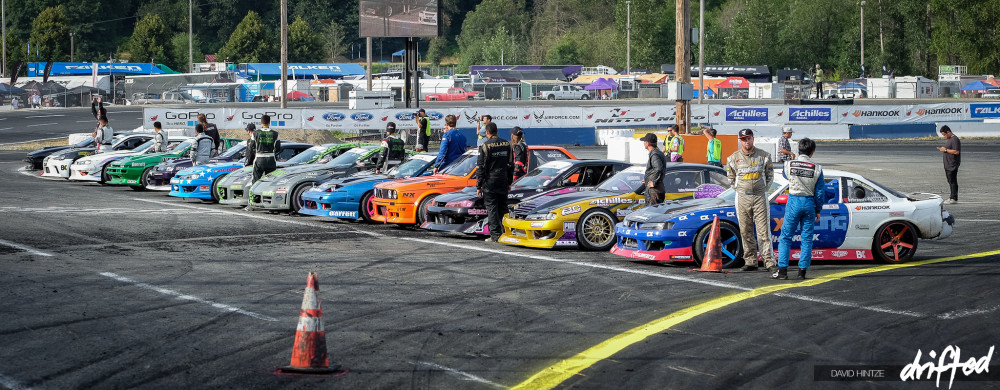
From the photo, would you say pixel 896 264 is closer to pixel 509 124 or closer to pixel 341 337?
pixel 341 337

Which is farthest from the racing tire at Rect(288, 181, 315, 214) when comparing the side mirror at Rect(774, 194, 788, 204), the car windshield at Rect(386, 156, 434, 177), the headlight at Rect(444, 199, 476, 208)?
the side mirror at Rect(774, 194, 788, 204)

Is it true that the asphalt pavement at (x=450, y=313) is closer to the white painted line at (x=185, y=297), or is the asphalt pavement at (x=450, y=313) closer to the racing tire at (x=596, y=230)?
the white painted line at (x=185, y=297)

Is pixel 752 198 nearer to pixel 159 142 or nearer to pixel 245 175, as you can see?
pixel 245 175

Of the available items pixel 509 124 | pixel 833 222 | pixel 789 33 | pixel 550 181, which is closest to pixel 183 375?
pixel 833 222

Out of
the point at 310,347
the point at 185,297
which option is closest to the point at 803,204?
the point at 310,347

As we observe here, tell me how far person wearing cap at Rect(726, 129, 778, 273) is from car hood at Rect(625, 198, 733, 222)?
1.64 ft

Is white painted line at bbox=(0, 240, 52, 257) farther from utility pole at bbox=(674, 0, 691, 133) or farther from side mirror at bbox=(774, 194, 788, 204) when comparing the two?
utility pole at bbox=(674, 0, 691, 133)

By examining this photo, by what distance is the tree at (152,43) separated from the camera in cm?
10050

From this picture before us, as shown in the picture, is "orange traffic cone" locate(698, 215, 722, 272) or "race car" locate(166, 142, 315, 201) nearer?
"orange traffic cone" locate(698, 215, 722, 272)

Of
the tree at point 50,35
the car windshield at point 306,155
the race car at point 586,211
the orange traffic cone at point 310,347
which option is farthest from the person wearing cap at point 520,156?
the tree at point 50,35

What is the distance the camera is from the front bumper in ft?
43.2

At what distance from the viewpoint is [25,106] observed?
69.2 m

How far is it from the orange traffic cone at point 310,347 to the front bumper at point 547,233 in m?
6.50

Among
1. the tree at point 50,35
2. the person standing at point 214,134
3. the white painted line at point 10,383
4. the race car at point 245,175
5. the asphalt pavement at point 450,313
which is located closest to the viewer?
the white painted line at point 10,383
